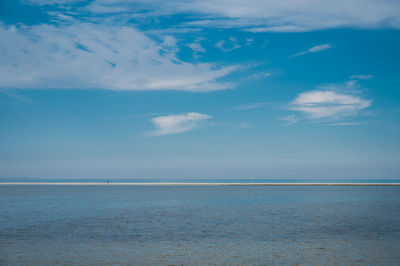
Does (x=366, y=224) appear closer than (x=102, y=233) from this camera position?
No

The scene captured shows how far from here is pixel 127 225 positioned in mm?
31688

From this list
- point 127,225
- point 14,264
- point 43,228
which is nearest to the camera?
point 14,264

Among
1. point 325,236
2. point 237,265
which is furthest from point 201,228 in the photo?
point 237,265

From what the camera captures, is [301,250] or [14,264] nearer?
[14,264]

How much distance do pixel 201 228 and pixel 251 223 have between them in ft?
19.1

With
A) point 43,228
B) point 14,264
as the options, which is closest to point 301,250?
point 14,264

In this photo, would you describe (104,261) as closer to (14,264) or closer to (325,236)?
(14,264)

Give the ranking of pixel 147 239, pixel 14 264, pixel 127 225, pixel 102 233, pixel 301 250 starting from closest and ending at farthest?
pixel 14 264
pixel 301 250
pixel 147 239
pixel 102 233
pixel 127 225

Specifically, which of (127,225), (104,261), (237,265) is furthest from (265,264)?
(127,225)

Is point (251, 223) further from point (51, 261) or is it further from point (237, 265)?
point (51, 261)

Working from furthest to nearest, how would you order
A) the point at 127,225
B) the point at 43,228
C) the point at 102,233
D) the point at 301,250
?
the point at 127,225 < the point at 43,228 < the point at 102,233 < the point at 301,250

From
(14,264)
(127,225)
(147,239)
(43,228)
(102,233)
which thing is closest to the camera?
(14,264)

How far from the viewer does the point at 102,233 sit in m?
27.3

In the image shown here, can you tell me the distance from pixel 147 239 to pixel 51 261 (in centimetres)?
777
